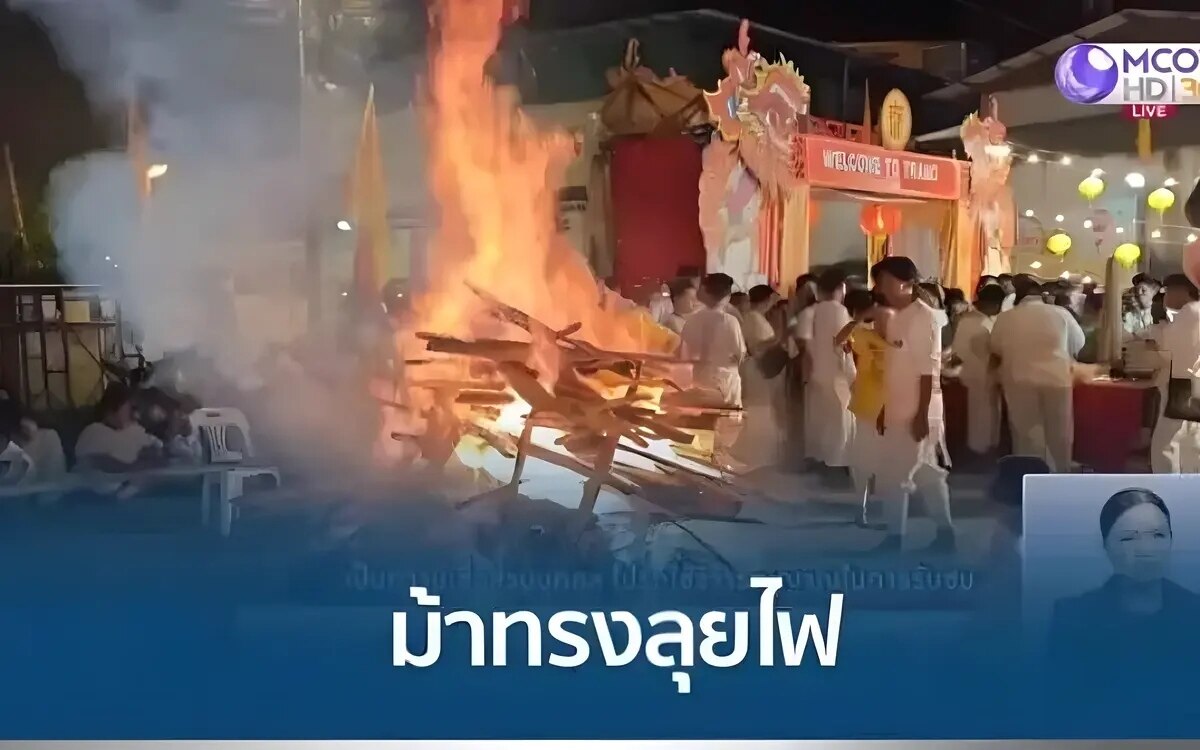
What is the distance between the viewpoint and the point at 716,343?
1640 mm

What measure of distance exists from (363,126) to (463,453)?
26.0 inches

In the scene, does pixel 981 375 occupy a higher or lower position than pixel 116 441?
higher

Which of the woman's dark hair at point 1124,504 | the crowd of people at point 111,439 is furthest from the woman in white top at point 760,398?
the crowd of people at point 111,439

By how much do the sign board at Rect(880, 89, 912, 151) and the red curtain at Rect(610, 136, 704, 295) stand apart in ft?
1.20

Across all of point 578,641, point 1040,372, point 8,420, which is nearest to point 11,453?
point 8,420

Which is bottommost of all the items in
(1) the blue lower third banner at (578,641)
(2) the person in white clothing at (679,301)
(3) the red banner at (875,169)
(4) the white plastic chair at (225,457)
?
(1) the blue lower third banner at (578,641)

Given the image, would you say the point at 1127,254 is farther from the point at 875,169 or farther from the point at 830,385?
the point at 830,385

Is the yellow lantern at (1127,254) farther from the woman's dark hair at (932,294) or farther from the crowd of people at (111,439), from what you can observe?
the crowd of people at (111,439)

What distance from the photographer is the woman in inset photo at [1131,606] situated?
1663mm

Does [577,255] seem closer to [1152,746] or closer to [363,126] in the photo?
[363,126]

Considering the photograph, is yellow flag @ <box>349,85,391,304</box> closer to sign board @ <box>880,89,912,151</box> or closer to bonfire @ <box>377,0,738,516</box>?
bonfire @ <box>377,0,738,516</box>

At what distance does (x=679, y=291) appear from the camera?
1.63m

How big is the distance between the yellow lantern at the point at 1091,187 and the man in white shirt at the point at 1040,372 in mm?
185

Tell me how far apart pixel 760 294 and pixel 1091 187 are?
0.66 metres
